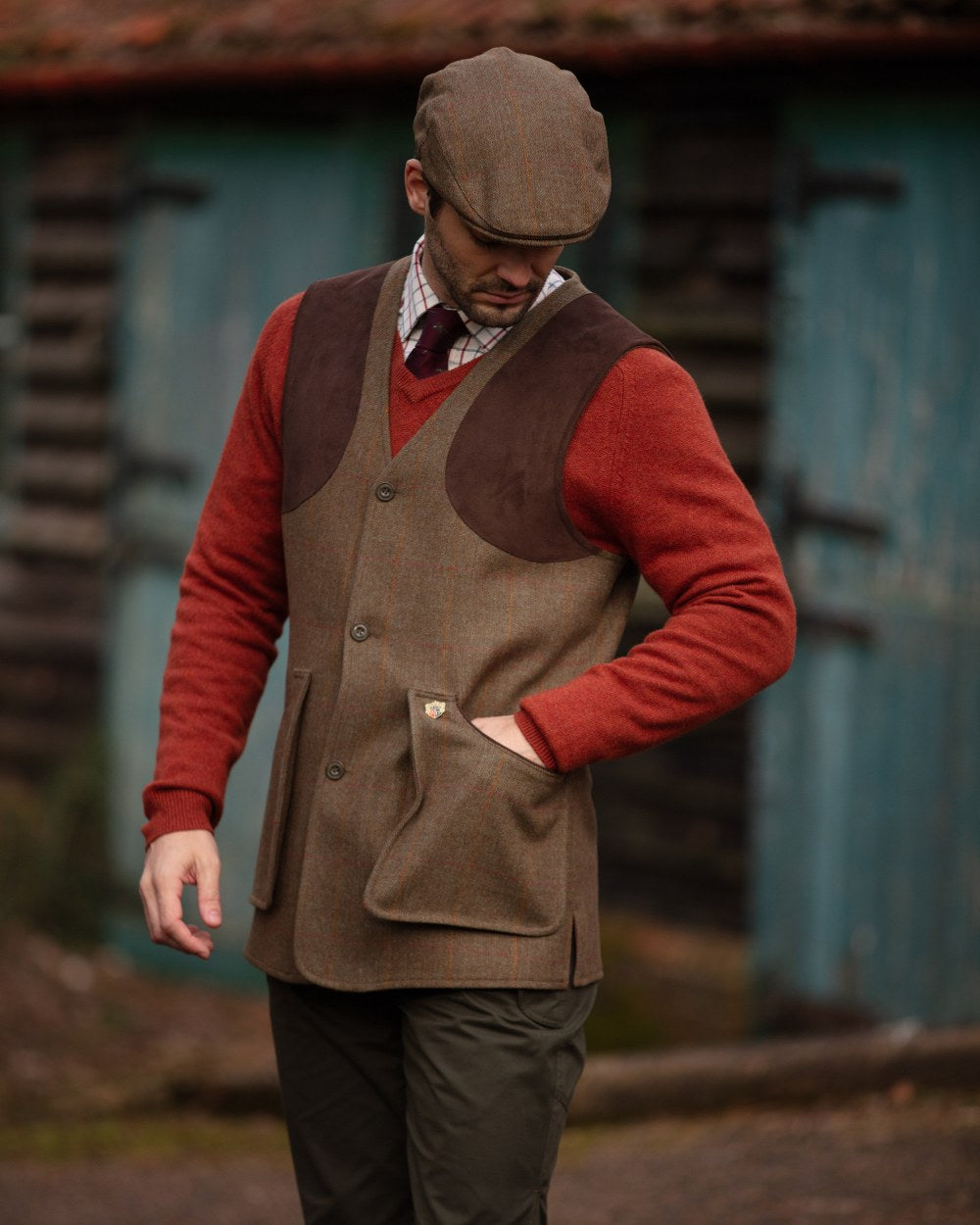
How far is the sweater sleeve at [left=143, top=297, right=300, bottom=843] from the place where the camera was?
95.8 inches

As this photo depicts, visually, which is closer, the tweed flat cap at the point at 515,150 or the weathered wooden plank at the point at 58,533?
the tweed flat cap at the point at 515,150

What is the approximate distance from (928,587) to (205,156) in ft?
10.7

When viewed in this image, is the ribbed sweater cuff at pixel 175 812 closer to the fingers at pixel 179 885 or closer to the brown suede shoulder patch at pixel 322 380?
the fingers at pixel 179 885

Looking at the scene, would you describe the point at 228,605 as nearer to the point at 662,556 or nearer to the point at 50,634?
the point at 662,556

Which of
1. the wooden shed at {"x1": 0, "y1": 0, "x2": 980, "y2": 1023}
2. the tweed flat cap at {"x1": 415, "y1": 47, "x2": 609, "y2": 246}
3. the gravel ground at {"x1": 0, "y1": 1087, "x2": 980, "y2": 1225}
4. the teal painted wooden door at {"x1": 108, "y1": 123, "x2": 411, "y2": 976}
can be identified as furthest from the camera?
the teal painted wooden door at {"x1": 108, "y1": 123, "x2": 411, "y2": 976}

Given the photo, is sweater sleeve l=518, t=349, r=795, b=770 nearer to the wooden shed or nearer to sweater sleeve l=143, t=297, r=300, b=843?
sweater sleeve l=143, t=297, r=300, b=843

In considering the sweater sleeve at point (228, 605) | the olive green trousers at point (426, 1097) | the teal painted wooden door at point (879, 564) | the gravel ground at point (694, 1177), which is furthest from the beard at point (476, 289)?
the teal painted wooden door at point (879, 564)

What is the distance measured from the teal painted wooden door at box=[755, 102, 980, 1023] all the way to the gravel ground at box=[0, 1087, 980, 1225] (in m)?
0.80

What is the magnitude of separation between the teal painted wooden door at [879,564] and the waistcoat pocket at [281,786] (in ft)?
10.4

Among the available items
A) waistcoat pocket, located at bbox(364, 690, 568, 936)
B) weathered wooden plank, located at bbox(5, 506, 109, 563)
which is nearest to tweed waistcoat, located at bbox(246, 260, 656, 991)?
waistcoat pocket, located at bbox(364, 690, 568, 936)

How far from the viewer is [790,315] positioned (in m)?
5.32

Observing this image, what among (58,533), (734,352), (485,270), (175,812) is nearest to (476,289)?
(485,270)

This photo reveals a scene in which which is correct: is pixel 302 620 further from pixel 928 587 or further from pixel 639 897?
pixel 639 897

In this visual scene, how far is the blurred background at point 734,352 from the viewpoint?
5.16 meters
